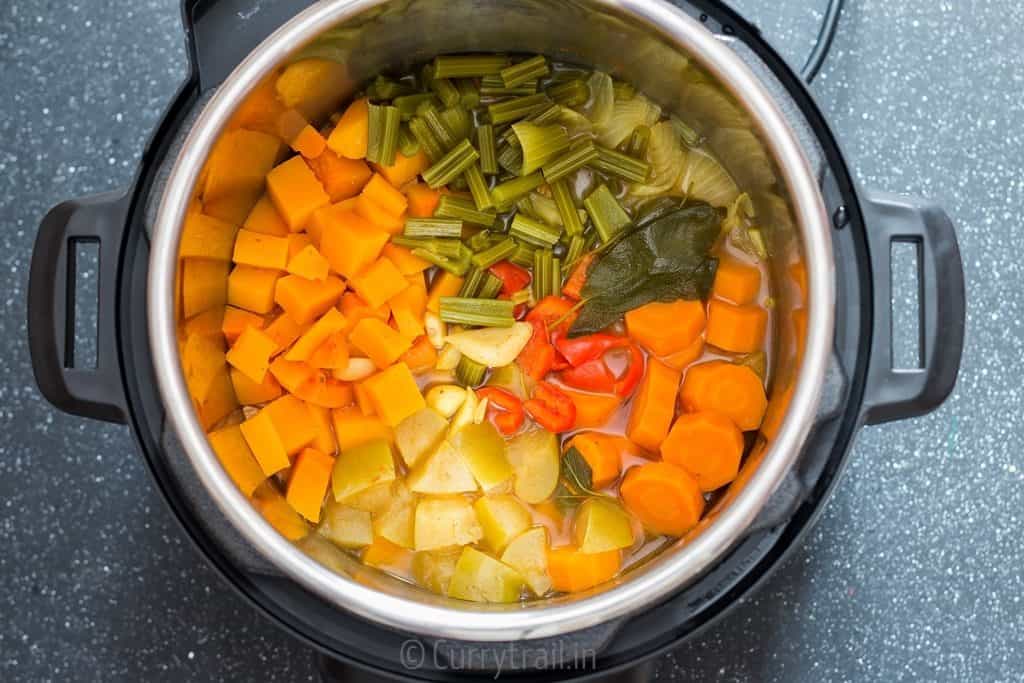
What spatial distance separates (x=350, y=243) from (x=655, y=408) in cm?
30

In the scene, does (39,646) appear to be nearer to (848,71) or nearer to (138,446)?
(138,446)

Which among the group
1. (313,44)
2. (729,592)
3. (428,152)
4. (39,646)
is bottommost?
(39,646)

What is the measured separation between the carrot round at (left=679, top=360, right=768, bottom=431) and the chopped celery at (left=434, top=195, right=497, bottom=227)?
0.24 metres

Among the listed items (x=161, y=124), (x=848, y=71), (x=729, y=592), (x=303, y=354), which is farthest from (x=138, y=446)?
(x=848, y=71)

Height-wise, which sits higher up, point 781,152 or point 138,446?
point 781,152

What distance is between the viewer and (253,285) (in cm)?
87

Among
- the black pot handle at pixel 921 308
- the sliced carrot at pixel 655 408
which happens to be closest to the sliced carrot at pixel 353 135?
the sliced carrot at pixel 655 408

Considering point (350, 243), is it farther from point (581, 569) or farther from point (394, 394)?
point (581, 569)

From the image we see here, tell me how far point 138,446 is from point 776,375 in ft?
1.78

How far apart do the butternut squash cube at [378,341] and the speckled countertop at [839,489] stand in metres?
0.27

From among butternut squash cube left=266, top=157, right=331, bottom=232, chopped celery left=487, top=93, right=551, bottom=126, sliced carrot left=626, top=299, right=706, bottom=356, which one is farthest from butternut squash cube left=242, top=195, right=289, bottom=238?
sliced carrot left=626, top=299, right=706, bottom=356

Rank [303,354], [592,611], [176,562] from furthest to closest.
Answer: [176,562], [303,354], [592,611]

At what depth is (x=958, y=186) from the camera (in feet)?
3.33

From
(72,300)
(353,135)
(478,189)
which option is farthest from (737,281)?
(72,300)
